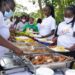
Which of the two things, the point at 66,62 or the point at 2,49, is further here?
the point at 2,49

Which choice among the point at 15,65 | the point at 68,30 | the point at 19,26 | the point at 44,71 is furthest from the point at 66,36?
the point at 19,26

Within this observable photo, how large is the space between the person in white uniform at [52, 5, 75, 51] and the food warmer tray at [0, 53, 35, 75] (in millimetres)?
894

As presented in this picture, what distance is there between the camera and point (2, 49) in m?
2.60

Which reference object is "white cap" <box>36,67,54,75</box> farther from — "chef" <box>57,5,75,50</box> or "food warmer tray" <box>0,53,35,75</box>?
"chef" <box>57,5,75,50</box>

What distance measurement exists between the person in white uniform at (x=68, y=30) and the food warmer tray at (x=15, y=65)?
2.93 ft

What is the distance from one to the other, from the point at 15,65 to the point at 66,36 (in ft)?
3.68

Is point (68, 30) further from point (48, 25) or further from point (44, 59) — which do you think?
point (48, 25)

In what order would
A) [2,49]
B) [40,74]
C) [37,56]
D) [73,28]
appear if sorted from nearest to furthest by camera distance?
[40,74] → [37,56] → [2,49] → [73,28]

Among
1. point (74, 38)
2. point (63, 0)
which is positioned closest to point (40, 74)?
point (74, 38)

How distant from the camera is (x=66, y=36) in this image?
3268 millimetres

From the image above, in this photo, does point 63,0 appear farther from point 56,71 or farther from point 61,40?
point 56,71

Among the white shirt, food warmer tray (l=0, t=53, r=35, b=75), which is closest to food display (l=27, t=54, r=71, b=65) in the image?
food warmer tray (l=0, t=53, r=35, b=75)

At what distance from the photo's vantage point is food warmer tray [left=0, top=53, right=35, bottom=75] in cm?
217

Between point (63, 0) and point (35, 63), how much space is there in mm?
9681
